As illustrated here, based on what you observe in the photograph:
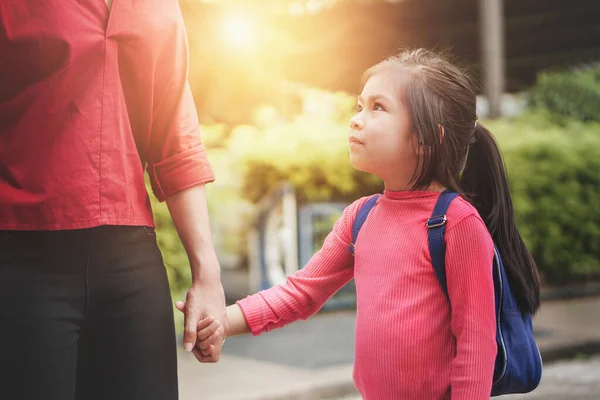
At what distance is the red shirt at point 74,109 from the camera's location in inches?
58.7

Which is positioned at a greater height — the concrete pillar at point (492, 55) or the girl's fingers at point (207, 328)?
the concrete pillar at point (492, 55)

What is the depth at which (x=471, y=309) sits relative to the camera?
1876mm

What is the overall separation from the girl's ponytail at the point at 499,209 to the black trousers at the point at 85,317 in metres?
0.89

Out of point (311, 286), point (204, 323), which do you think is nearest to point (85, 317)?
point (204, 323)

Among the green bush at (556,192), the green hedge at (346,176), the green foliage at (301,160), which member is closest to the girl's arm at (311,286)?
the green hedge at (346,176)

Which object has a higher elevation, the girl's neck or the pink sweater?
the girl's neck

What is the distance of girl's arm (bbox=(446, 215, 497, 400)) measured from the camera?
1.87 m

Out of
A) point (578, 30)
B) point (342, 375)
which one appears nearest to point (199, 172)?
point (342, 375)

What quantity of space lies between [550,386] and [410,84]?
474 centimetres

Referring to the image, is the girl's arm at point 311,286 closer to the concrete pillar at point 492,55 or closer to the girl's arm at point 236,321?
the girl's arm at point 236,321

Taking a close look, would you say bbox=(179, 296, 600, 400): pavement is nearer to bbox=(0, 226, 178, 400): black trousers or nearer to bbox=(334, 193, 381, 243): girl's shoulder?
bbox=(334, 193, 381, 243): girl's shoulder

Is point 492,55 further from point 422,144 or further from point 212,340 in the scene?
point 212,340

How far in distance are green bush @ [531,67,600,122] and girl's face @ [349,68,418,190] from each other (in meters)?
10.8

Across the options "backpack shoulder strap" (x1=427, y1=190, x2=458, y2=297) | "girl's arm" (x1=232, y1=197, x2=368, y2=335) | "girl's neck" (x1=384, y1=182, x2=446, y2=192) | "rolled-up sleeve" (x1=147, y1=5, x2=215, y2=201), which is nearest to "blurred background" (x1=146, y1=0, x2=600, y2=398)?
"girl's arm" (x1=232, y1=197, x2=368, y2=335)
